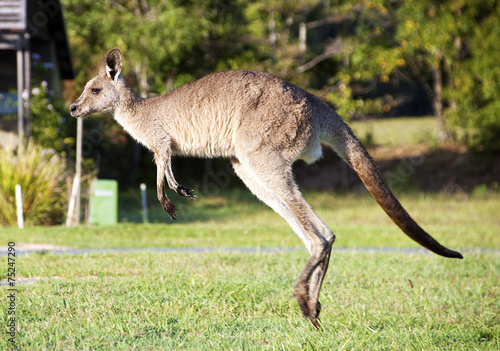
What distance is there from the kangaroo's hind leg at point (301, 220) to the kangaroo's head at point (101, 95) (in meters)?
1.45

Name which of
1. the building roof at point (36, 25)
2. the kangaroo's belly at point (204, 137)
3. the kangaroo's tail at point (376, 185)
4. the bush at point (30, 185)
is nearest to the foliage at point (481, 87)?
the building roof at point (36, 25)

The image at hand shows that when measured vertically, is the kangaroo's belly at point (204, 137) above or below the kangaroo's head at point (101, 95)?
below

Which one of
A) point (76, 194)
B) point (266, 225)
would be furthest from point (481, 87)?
point (76, 194)

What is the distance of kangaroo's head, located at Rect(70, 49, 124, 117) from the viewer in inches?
233

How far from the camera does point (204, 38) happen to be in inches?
811

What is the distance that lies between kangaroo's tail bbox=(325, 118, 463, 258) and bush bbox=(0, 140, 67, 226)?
27.0ft

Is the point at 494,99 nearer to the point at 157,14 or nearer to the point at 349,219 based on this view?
the point at 349,219

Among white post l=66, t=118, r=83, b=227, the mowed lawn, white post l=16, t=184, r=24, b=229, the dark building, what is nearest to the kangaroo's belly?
the mowed lawn

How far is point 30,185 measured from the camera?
12.2m

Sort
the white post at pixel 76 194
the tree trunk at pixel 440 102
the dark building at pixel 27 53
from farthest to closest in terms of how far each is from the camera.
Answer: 1. the tree trunk at pixel 440 102
2. the dark building at pixel 27 53
3. the white post at pixel 76 194

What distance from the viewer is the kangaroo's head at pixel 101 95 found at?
19.4 feet

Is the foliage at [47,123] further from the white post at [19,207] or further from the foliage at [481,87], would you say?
the foliage at [481,87]

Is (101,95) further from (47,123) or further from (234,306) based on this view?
(47,123)

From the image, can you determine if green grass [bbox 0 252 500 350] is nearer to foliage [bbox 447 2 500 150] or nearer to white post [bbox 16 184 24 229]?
white post [bbox 16 184 24 229]
